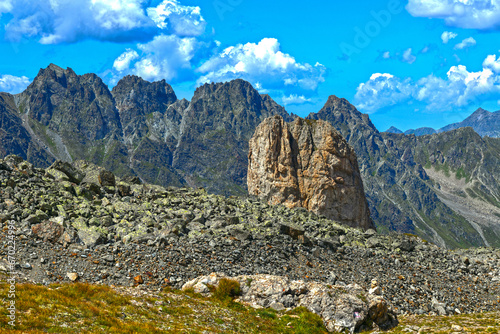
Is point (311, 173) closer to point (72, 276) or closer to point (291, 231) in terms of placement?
point (291, 231)

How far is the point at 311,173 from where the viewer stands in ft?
350

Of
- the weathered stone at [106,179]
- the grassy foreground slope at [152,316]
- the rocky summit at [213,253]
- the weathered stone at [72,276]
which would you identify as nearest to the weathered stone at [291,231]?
the rocky summit at [213,253]

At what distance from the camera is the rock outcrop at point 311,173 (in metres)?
103

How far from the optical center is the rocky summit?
27781 mm

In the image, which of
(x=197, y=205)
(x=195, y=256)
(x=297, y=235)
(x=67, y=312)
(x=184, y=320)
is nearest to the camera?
(x=67, y=312)

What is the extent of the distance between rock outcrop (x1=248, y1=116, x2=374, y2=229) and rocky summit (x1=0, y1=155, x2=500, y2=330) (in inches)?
2019

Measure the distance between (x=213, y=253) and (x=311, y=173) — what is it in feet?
254

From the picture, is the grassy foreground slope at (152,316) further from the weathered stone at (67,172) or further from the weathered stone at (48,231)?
the weathered stone at (67,172)

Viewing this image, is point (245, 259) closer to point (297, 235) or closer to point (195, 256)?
point (195, 256)

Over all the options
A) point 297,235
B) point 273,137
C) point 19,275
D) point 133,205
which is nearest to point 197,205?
point 133,205

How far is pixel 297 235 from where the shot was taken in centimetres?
4119

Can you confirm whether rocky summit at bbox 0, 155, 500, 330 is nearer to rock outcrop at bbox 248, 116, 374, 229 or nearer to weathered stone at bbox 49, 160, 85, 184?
weathered stone at bbox 49, 160, 85, 184

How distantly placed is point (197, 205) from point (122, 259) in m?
18.7

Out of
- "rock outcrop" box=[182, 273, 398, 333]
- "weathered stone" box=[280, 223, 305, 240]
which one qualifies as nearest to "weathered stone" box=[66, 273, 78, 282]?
"rock outcrop" box=[182, 273, 398, 333]
